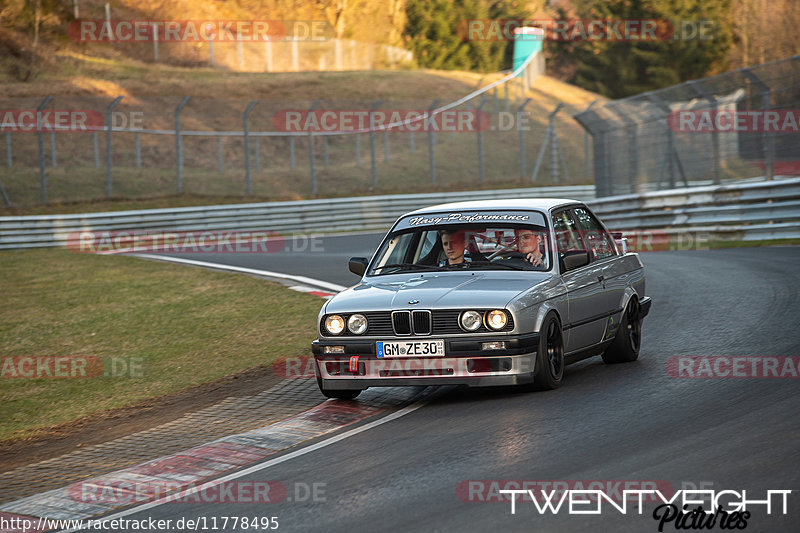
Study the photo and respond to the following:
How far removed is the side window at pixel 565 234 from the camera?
29.2ft

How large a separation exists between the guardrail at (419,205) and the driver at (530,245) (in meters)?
12.1

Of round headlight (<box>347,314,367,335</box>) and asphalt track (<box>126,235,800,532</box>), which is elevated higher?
round headlight (<box>347,314,367,335</box>)

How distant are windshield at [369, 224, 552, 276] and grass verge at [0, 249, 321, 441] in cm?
225

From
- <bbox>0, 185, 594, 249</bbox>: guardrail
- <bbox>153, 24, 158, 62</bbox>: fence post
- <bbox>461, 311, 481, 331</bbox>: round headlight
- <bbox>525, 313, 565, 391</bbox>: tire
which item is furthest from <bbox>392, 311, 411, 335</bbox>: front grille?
<bbox>153, 24, 158, 62</bbox>: fence post

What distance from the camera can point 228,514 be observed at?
5664 mm

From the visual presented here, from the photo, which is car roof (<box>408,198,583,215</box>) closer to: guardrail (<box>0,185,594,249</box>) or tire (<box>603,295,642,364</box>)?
tire (<box>603,295,642,364</box>)

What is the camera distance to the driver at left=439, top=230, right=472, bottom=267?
8.77m

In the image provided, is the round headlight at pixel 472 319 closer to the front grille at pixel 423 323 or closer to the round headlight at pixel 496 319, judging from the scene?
the round headlight at pixel 496 319

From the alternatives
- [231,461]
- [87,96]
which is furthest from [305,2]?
[231,461]

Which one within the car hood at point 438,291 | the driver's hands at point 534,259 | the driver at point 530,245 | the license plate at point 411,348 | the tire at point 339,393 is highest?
the driver at point 530,245

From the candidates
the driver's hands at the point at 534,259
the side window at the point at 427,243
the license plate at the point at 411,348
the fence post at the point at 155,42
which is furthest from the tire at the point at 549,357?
the fence post at the point at 155,42

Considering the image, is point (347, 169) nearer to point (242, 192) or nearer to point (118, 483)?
point (242, 192)

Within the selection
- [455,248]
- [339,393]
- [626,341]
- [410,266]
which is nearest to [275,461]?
[339,393]

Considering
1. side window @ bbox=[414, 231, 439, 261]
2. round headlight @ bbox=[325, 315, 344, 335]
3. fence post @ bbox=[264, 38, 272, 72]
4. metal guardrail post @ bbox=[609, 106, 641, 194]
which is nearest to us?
round headlight @ bbox=[325, 315, 344, 335]
